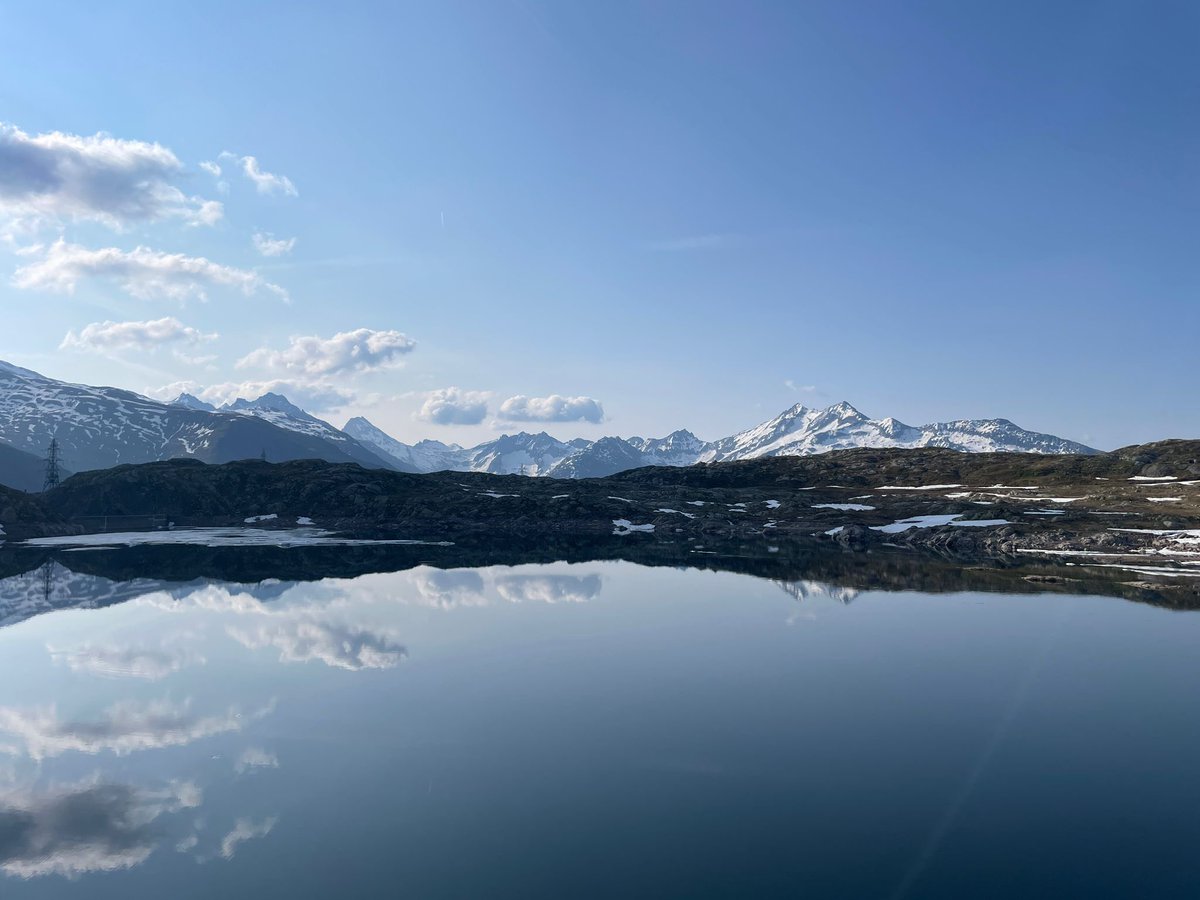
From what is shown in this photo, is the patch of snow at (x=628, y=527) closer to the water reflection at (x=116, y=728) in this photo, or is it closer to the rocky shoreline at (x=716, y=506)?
the rocky shoreline at (x=716, y=506)

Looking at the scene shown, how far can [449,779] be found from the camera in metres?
25.9

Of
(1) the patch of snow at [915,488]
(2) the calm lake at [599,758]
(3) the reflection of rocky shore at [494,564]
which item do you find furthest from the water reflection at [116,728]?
(1) the patch of snow at [915,488]

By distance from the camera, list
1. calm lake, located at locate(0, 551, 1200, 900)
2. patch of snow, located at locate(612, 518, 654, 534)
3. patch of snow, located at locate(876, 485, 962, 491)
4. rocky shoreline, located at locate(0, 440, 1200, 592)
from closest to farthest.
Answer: calm lake, located at locate(0, 551, 1200, 900), rocky shoreline, located at locate(0, 440, 1200, 592), patch of snow, located at locate(612, 518, 654, 534), patch of snow, located at locate(876, 485, 962, 491)

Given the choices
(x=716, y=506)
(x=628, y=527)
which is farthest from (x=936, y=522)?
(x=628, y=527)

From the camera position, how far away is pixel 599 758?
1094 inches

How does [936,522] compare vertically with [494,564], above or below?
above

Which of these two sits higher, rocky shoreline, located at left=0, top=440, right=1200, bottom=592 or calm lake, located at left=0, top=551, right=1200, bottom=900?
rocky shoreline, located at left=0, top=440, right=1200, bottom=592

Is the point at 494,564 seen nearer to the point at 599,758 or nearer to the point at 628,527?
the point at 628,527

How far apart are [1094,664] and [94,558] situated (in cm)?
10800

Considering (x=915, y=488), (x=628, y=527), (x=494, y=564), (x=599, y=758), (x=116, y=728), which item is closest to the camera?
(x=599, y=758)

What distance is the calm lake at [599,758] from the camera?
19.9 m

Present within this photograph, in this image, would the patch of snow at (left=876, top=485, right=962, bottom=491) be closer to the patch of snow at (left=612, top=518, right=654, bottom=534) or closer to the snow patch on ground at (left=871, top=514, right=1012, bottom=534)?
the snow patch on ground at (left=871, top=514, right=1012, bottom=534)

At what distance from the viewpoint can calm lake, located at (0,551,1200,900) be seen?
1989 cm

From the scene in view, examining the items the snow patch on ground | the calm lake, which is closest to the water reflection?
the calm lake
